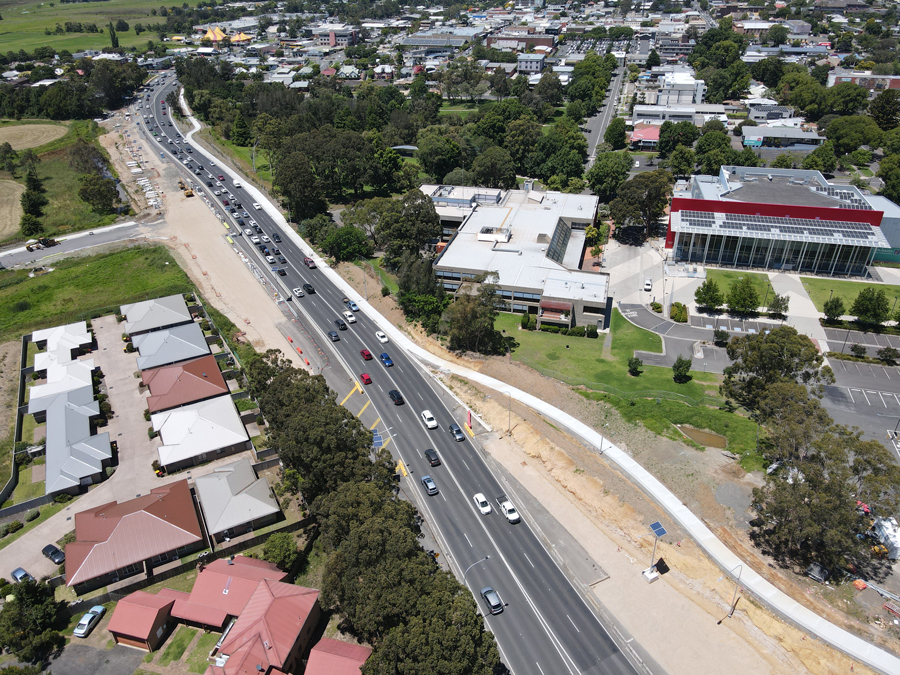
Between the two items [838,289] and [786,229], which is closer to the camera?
[838,289]

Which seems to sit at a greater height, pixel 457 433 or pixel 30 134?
pixel 30 134

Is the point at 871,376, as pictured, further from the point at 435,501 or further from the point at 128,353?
the point at 128,353

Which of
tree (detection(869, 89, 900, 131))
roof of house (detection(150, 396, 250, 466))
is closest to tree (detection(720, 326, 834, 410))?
roof of house (detection(150, 396, 250, 466))

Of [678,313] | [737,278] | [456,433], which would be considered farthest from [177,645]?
[737,278]

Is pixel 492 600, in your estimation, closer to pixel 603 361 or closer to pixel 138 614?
pixel 138 614

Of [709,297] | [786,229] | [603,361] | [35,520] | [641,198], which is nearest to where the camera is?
[35,520]

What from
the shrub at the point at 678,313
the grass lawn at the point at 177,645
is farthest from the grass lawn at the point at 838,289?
the grass lawn at the point at 177,645

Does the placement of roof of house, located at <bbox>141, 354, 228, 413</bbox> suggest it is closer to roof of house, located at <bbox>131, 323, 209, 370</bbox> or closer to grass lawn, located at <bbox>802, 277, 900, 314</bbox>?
roof of house, located at <bbox>131, 323, 209, 370</bbox>
